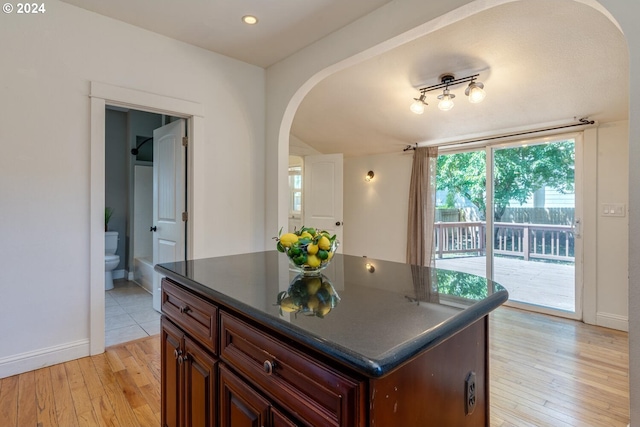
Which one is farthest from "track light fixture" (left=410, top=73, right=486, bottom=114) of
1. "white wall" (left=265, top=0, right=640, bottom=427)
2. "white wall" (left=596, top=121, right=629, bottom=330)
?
"white wall" (left=596, top=121, right=629, bottom=330)

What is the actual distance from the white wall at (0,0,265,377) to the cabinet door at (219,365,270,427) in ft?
6.67

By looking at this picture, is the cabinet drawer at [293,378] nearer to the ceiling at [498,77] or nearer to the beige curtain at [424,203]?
the ceiling at [498,77]

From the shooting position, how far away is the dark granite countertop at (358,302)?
0.69m

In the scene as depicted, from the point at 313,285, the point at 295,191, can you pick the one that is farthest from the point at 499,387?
the point at 295,191

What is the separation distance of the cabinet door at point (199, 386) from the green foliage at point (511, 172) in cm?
385

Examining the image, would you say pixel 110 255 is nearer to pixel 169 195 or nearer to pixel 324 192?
pixel 169 195

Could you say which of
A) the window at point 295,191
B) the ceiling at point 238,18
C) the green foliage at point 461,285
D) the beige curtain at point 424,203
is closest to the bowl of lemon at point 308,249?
the green foliage at point 461,285

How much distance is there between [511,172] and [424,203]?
1088 millimetres

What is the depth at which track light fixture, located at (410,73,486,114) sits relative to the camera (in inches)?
103

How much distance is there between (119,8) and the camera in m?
2.37

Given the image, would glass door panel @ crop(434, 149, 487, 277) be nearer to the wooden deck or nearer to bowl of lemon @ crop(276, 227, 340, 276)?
the wooden deck

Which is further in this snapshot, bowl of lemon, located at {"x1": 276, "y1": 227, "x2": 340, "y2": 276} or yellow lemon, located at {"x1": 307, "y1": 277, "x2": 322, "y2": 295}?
bowl of lemon, located at {"x1": 276, "y1": 227, "x2": 340, "y2": 276}

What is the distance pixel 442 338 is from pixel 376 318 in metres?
0.17

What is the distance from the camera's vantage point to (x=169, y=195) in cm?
328
